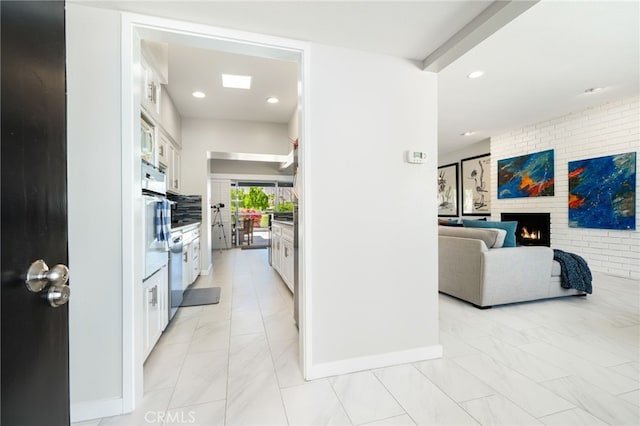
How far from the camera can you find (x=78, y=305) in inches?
58.8

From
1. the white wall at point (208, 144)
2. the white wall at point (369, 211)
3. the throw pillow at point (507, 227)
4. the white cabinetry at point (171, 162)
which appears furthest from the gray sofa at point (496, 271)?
the white cabinetry at point (171, 162)

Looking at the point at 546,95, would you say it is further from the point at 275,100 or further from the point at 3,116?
the point at 3,116

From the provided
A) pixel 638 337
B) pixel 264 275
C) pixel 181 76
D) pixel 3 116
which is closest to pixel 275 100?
pixel 181 76

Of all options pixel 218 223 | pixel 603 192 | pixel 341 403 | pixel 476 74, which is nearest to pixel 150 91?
pixel 341 403

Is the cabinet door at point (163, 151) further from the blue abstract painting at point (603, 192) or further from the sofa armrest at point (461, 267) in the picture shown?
the blue abstract painting at point (603, 192)

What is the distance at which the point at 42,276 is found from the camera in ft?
2.13

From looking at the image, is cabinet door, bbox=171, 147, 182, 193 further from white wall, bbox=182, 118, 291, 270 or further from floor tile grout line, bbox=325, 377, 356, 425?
floor tile grout line, bbox=325, 377, 356, 425

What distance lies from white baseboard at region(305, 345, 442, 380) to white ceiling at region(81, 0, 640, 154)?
2119 mm

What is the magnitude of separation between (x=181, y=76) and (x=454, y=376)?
160 inches

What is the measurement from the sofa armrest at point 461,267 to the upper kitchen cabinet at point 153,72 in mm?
3513

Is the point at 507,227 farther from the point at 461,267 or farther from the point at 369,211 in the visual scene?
the point at 369,211

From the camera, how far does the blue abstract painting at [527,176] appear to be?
500 centimetres

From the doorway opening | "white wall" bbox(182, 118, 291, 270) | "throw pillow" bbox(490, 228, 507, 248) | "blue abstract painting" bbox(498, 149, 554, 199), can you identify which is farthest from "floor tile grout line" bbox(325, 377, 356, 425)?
the doorway opening

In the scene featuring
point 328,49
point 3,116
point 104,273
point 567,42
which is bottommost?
point 104,273
